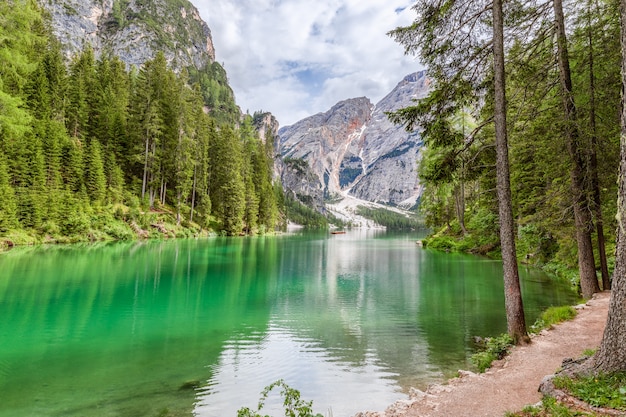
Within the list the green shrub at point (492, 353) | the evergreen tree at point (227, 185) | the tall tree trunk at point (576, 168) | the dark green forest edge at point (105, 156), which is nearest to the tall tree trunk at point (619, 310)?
the green shrub at point (492, 353)

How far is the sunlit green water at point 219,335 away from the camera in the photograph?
6.63 metres

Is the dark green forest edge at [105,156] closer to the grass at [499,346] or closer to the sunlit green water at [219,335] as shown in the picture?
the sunlit green water at [219,335]

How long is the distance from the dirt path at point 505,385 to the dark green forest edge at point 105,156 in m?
25.2

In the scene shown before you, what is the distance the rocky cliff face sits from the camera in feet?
413

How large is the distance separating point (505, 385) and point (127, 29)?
558 ft

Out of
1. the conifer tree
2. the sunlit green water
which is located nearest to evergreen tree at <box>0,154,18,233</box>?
the sunlit green water

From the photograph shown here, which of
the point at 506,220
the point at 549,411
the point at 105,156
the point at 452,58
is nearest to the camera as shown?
the point at 549,411

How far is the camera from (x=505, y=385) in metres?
6.01

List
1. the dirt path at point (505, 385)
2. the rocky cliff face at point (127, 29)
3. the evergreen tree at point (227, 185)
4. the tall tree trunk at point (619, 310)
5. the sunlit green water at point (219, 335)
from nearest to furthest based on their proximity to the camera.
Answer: the tall tree trunk at point (619, 310) < the dirt path at point (505, 385) < the sunlit green water at point (219, 335) < the evergreen tree at point (227, 185) < the rocky cliff face at point (127, 29)

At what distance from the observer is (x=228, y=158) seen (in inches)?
2502

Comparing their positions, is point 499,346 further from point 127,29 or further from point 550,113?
point 127,29

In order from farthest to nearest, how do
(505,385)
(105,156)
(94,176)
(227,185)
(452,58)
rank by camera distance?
(227,185) < (105,156) < (94,176) < (452,58) < (505,385)

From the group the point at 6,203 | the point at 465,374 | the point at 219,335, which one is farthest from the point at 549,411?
the point at 6,203

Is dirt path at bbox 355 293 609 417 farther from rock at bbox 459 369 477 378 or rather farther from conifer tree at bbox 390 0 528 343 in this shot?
conifer tree at bbox 390 0 528 343
